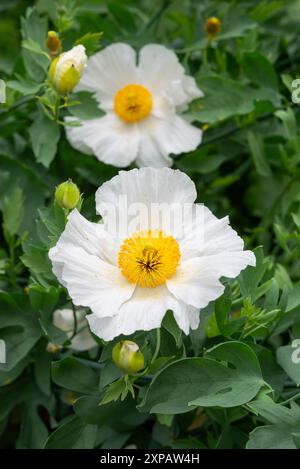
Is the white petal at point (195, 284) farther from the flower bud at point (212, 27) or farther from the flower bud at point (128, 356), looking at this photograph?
the flower bud at point (212, 27)

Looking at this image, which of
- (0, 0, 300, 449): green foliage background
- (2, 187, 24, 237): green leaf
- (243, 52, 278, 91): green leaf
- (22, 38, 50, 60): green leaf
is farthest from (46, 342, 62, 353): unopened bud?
(243, 52, 278, 91): green leaf

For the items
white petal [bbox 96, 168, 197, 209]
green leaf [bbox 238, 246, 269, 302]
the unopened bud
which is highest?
white petal [bbox 96, 168, 197, 209]

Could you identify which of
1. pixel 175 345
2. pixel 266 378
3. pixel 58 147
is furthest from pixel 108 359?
pixel 58 147

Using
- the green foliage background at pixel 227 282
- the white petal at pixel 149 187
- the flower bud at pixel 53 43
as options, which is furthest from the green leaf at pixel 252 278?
the flower bud at pixel 53 43

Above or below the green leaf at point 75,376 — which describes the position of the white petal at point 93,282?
above

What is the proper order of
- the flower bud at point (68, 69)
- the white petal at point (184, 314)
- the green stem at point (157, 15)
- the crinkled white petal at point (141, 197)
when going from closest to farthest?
1. the white petal at point (184, 314)
2. the crinkled white petal at point (141, 197)
3. the flower bud at point (68, 69)
4. the green stem at point (157, 15)

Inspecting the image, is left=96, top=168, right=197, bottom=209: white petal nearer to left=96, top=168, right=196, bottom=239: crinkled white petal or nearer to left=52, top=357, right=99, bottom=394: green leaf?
left=96, top=168, right=196, bottom=239: crinkled white petal

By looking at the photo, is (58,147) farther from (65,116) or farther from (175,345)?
(175,345)
